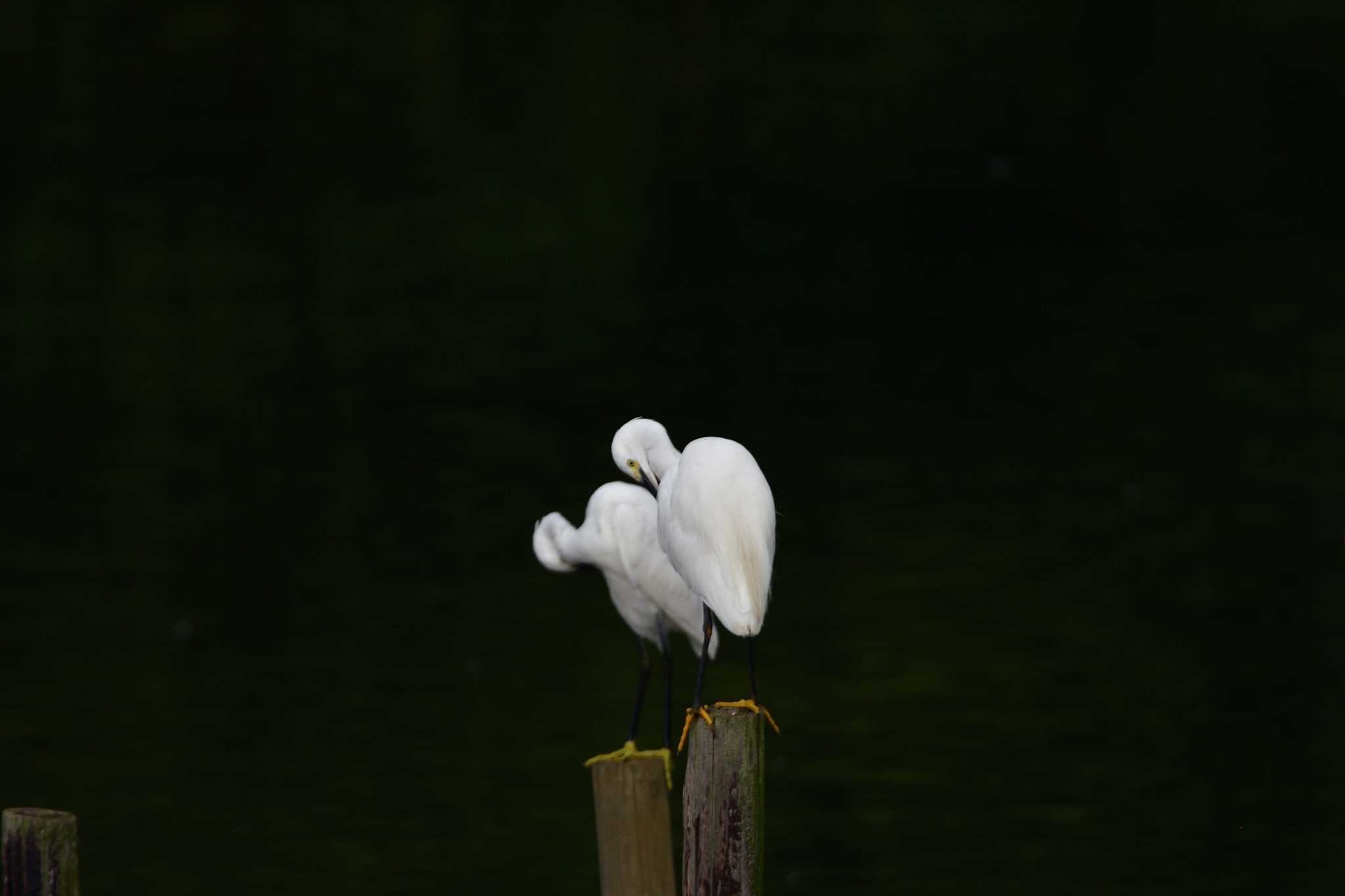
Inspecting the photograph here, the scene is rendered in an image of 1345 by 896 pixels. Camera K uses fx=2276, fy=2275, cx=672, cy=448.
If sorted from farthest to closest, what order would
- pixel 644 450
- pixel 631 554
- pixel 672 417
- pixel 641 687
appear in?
1. pixel 672 417
2. pixel 641 687
3. pixel 631 554
4. pixel 644 450

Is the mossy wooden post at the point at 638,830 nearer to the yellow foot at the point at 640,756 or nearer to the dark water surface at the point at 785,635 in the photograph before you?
the yellow foot at the point at 640,756

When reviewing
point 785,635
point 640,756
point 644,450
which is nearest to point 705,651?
point 644,450

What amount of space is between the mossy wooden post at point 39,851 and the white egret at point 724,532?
1217 mm

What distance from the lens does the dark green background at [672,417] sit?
7.31m

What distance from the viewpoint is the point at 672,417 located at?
1116cm

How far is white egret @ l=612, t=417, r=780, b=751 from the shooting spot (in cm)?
457

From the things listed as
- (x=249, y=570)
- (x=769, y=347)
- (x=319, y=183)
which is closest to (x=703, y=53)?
(x=319, y=183)

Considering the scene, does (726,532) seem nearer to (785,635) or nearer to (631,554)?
(631,554)

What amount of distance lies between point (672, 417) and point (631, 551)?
528 cm

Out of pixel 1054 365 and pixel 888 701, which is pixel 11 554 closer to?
pixel 888 701

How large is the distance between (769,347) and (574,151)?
15.7 ft

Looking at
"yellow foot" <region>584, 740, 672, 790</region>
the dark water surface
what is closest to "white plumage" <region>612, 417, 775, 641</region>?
"yellow foot" <region>584, 740, 672, 790</region>

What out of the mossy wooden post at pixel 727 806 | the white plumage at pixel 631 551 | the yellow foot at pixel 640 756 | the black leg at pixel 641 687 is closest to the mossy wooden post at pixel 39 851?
the mossy wooden post at pixel 727 806

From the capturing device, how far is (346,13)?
19188 millimetres
